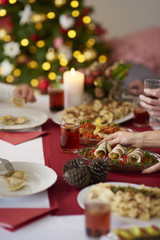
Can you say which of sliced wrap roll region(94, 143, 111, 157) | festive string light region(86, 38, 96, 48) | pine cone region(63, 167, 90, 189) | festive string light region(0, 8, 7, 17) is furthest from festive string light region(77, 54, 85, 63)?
pine cone region(63, 167, 90, 189)

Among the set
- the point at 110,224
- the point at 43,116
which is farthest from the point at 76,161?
the point at 43,116

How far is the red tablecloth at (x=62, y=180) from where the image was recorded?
116 cm

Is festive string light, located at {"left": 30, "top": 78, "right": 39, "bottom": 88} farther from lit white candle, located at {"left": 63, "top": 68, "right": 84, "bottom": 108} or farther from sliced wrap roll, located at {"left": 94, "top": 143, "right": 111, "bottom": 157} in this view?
sliced wrap roll, located at {"left": 94, "top": 143, "right": 111, "bottom": 157}

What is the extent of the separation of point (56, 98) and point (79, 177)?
3.91 feet

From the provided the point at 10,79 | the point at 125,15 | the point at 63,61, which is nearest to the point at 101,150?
the point at 63,61

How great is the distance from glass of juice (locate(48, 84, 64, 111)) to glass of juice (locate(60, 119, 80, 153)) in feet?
2.41

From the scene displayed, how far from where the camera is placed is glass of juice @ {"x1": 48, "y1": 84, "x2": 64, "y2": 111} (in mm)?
2346

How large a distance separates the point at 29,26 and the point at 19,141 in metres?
2.81

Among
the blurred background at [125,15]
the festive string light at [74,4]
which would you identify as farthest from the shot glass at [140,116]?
the blurred background at [125,15]

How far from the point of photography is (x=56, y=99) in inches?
92.8

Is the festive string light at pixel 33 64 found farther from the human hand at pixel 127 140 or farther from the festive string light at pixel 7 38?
the human hand at pixel 127 140

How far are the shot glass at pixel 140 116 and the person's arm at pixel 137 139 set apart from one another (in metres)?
0.48

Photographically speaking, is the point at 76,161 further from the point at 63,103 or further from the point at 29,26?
the point at 29,26

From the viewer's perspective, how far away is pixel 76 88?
7.86 feet
